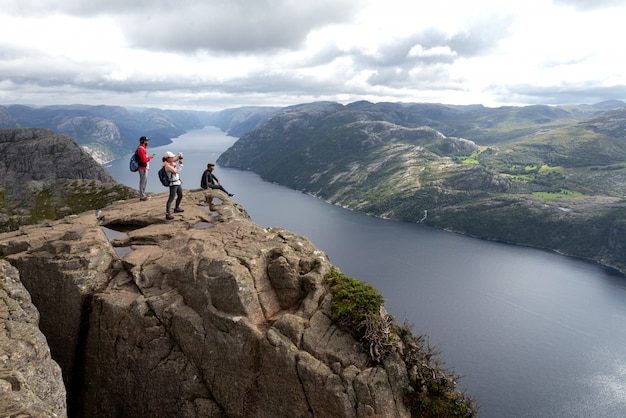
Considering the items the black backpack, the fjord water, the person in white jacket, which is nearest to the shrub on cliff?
the person in white jacket

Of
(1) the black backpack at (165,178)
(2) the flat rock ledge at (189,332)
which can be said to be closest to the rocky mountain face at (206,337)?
(2) the flat rock ledge at (189,332)

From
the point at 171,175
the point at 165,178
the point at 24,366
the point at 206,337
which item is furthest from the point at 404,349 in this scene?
the point at 165,178

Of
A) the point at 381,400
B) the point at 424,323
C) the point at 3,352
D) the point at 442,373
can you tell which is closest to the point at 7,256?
the point at 3,352

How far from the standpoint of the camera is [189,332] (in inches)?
811

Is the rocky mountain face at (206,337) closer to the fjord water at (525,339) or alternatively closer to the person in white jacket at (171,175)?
the person in white jacket at (171,175)

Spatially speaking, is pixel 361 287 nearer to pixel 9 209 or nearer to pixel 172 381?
pixel 172 381

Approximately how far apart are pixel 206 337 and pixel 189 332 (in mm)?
1131

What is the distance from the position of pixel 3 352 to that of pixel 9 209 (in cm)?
18882

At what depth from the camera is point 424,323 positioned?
152 meters

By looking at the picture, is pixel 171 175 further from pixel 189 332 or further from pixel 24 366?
pixel 24 366

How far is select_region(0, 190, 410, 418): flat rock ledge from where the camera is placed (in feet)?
59.3

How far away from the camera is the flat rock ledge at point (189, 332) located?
1806 centimetres

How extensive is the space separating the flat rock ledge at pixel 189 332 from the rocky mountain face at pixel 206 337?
2.5 inches

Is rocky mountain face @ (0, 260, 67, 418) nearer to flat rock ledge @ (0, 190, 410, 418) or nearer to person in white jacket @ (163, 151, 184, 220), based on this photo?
flat rock ledge @ (0, 190, 410, 418)
